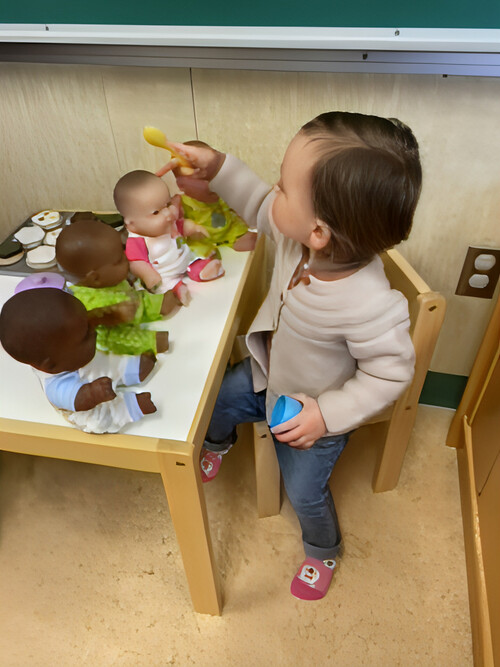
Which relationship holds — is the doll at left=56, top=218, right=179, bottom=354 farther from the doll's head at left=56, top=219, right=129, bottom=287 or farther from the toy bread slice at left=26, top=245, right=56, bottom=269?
the toy bread slice at left=26, top=245, right=56, bottom=269

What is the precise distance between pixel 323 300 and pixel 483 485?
0.66m

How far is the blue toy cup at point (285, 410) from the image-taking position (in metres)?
0.85

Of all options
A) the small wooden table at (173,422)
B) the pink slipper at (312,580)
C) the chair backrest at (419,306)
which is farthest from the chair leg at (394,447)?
the small wooden table at (173,422)

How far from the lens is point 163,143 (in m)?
0.90

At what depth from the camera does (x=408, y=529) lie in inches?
50.8

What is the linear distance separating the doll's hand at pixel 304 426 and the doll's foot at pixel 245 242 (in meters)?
0.39

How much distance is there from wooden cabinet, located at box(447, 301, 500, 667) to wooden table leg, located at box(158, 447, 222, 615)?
1.75 feet

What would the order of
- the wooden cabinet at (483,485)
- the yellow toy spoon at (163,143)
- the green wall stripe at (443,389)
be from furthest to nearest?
the green wall stripe at (443,389), the wooden cabinet at (483,485), the yellow toy spoon at (163,143)

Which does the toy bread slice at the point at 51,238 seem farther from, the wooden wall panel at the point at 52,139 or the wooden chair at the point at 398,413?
the wooden chair at the point at 398,413

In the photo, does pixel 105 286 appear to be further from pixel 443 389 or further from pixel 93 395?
pixel 443 389

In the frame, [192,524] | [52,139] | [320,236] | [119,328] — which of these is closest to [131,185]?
[119,328]

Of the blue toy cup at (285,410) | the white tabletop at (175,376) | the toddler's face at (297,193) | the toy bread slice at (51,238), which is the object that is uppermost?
the toddler's face at (297,193)

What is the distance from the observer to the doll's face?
2.97 ft

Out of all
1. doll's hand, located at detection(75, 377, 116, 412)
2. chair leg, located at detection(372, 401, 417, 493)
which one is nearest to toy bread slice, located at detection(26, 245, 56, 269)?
doll's hand, located at detection(75, 377, 116, 412)
